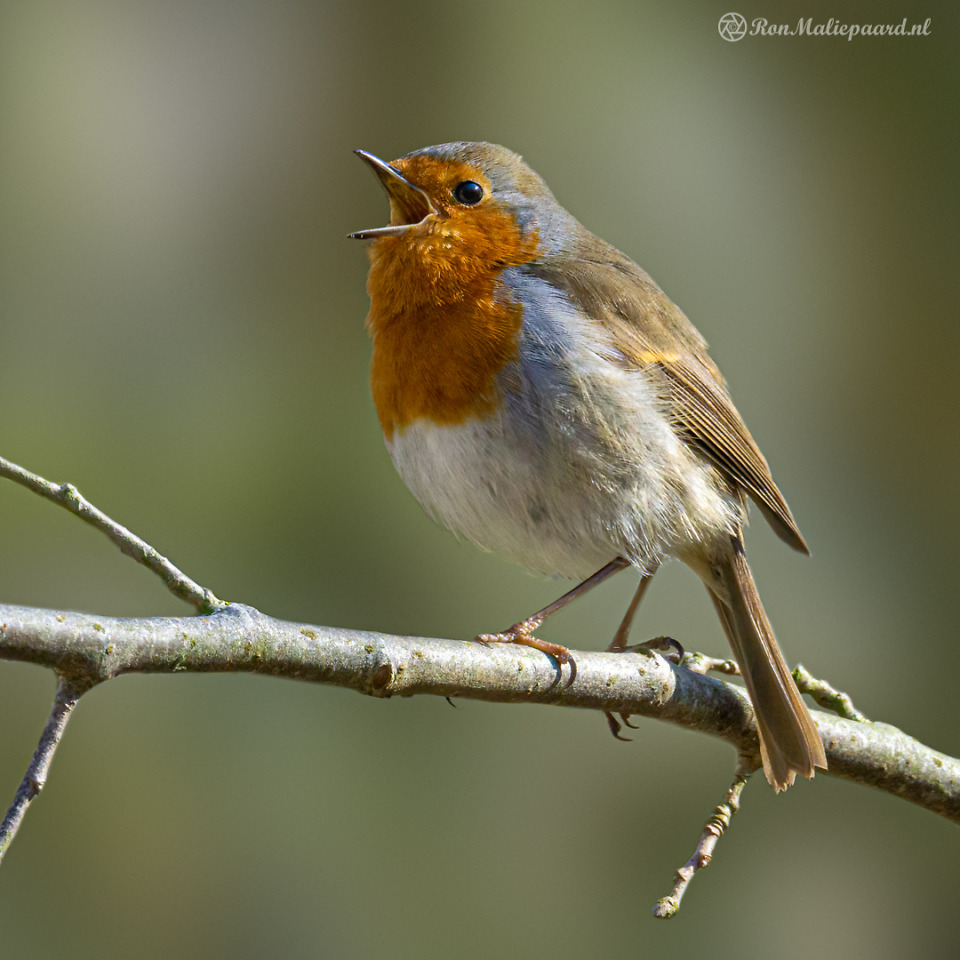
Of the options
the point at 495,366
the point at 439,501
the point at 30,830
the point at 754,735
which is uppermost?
the point at 495,366

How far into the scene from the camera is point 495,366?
2.60 metres

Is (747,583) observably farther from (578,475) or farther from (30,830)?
(30,830)

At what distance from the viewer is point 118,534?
62.9 inches

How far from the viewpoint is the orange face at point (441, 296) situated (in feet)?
8.52

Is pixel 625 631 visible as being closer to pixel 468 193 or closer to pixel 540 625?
pixel 540 625

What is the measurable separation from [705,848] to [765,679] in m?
0.66

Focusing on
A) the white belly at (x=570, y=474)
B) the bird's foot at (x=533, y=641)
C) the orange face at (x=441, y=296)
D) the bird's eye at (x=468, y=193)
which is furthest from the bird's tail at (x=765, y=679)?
the bird's eye at (x=468, y=193)

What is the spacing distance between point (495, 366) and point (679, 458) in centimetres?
54

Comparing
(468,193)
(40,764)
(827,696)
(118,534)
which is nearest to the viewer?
(40,764)

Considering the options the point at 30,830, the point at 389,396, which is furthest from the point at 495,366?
the point at 30,830

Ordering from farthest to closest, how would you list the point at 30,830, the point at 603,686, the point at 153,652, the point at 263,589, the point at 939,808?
the point at 263,589
the point at 30,830
the point at 939,808
the point at 603,686
the point at 153,652

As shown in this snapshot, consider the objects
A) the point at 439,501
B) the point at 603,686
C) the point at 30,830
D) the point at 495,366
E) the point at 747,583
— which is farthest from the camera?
the point at 30,830

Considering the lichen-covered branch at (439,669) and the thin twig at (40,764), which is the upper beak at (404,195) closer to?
the lichen-covered branch at (439,669)

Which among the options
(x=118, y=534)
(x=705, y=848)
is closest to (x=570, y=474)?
(x=705, y=848)
